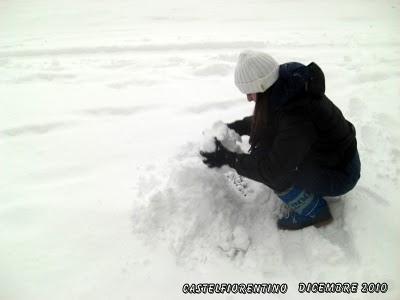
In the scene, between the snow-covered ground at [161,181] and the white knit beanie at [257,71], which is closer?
the white knit beanie at [257,71]

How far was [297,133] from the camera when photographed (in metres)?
1.90

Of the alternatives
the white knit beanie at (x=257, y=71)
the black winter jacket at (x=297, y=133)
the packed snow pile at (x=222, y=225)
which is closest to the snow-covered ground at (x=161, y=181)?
the packed snow pile at (x=222, y=225)

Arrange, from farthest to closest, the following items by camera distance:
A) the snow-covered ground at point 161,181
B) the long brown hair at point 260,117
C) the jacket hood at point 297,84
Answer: the snow-covered ground at point 161,181 < the long brown hair at point 260,117 < the jacket hood at point 297,84

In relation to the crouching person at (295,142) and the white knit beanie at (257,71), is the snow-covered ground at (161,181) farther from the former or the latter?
the white knit beanie at (257,71)

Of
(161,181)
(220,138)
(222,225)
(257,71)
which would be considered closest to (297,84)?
(257,71)

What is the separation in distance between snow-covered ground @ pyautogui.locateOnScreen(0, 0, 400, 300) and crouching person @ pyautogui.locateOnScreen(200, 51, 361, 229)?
224mm

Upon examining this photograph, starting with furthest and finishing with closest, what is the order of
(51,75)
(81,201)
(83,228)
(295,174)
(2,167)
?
1. (51,75)
2. (2,167)
3. (81,201)
4. (83,228)
5. (295,174)

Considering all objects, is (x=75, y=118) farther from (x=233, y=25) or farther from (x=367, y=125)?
(x=233, y=25)

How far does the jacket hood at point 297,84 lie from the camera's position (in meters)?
1.88

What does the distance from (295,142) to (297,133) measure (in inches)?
1.9

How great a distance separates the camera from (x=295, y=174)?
2176 millimetres

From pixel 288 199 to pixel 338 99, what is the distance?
6.47 feet

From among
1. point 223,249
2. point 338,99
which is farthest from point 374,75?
point 223,249

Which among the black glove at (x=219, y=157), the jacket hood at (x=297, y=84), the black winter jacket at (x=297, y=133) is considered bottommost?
the black glove at (x=219, y=157)
